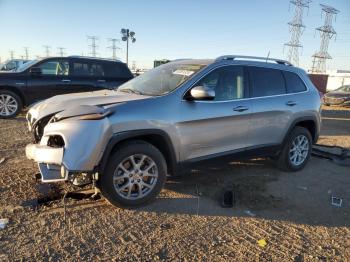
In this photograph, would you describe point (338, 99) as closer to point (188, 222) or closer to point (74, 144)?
point (188, 222)

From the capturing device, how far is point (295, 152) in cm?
636

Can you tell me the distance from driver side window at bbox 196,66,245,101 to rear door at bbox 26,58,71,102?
6587mm

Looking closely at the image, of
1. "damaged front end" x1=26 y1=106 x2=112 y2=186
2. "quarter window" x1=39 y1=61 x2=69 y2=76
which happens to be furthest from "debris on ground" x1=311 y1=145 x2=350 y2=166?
"quarter window" x1=39 y1=61 x2=69 y2=76

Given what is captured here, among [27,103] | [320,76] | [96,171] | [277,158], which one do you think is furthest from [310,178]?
[320,76]

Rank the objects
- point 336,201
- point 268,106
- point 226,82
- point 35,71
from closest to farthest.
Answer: point 336,201 < point 226,82 < point 268,106 < point 35,71

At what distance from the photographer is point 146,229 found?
3922mm

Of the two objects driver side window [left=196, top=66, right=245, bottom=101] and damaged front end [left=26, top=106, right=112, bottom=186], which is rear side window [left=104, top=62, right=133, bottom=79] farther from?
damaged front end [left=26, top=106, right=112, bottom=186]

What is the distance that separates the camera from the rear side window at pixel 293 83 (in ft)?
20.2

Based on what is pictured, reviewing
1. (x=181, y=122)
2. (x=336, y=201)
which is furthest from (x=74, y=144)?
(x=336, y=201)

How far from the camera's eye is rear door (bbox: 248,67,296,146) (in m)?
5.52

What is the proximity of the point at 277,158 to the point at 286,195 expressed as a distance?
1.13 m

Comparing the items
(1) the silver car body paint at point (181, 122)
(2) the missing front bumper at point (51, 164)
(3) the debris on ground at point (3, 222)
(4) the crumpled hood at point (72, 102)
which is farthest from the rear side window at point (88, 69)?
(3) the debris on ground at point (3, 222)

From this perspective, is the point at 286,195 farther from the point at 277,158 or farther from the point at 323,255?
the point at 323,255

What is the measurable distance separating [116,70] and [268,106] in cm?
655
